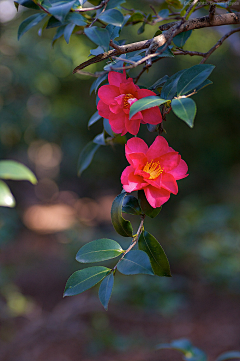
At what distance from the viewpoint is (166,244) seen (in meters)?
3.05

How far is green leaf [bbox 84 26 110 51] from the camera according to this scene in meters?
0.41

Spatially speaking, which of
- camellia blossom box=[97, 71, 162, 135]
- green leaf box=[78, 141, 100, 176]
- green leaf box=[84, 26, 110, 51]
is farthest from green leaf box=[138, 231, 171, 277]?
green leaf box=[78, 141, 100, 176]

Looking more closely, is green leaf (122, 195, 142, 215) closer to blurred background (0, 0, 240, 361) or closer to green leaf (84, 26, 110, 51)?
→ green leaf (84, 26, 110, 51)

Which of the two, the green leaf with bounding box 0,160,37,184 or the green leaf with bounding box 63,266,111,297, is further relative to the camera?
the green leaf with bounding box 0,160,37,184

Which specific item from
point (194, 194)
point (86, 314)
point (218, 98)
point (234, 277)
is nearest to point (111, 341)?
point (86, 314)

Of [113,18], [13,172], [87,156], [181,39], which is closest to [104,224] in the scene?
[87,156]

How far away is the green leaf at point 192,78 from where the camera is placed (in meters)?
0.40

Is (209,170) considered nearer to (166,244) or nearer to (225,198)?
(225,198)

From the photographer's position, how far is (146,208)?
0.44 meters

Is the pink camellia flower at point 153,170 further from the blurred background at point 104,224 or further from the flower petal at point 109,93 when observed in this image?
the blurred background at point 104,224

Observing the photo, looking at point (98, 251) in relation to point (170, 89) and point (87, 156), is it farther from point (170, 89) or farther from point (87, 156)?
point (87, 156)

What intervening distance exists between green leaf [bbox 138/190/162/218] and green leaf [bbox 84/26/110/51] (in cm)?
21

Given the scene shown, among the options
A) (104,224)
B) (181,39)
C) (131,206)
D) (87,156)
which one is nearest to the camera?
(131,206)

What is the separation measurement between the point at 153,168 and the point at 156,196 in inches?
2.0
